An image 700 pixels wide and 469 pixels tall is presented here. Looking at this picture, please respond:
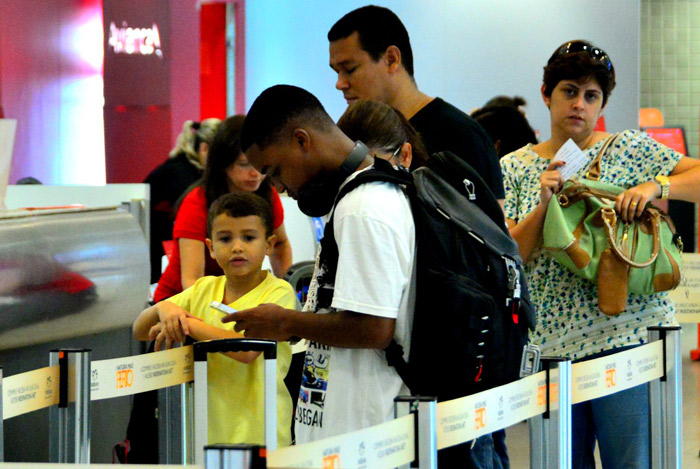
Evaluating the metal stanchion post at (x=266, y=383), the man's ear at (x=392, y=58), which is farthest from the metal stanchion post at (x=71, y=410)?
the man's ear at (x=392, y=58)

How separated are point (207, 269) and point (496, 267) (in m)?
1.85

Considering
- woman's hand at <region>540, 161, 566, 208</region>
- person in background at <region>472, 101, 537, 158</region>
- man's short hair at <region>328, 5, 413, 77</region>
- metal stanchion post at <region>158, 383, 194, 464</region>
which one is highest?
person in background at <region>472, 101, 537, 158</region>

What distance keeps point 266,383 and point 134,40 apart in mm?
5568

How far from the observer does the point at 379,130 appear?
6.98 ft

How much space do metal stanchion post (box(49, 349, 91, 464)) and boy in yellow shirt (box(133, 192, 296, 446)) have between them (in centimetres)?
35

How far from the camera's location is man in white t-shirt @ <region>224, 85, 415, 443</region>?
6.07 ft

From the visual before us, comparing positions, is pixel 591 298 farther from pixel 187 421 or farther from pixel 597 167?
pixel 187 421

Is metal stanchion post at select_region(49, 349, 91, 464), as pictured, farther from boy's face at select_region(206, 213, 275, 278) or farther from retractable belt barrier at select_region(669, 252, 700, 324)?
retractable belt barrier at select_region(669, 252, 700, 324)

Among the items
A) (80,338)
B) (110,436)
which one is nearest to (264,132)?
(80,338)

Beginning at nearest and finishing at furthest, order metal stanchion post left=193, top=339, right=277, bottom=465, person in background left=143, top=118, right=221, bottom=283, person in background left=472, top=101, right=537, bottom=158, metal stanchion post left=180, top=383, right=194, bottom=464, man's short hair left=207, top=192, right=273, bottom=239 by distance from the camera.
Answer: metal stanchion post left=193, top=339, right=277, bottom=465
metal stanchion post left=180, top=383, right=194, bottom=464
man's short hair left=207, top=192, right=273, bottom=239
person in background left=472, top=101, right=537, bottom=158
person in background left=143, top=118, right=221, bottom=283

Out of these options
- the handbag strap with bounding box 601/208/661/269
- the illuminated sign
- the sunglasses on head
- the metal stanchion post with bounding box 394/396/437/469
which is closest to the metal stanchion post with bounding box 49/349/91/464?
the metal stanchion post with bounding box 394/396/437/469

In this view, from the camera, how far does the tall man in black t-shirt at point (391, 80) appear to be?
2.70 m

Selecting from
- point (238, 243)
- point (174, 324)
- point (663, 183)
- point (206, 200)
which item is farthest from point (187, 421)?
point (663, 183)

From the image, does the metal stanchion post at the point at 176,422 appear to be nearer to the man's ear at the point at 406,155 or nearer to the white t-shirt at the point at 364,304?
the white t-shirt at the point at 364,304
